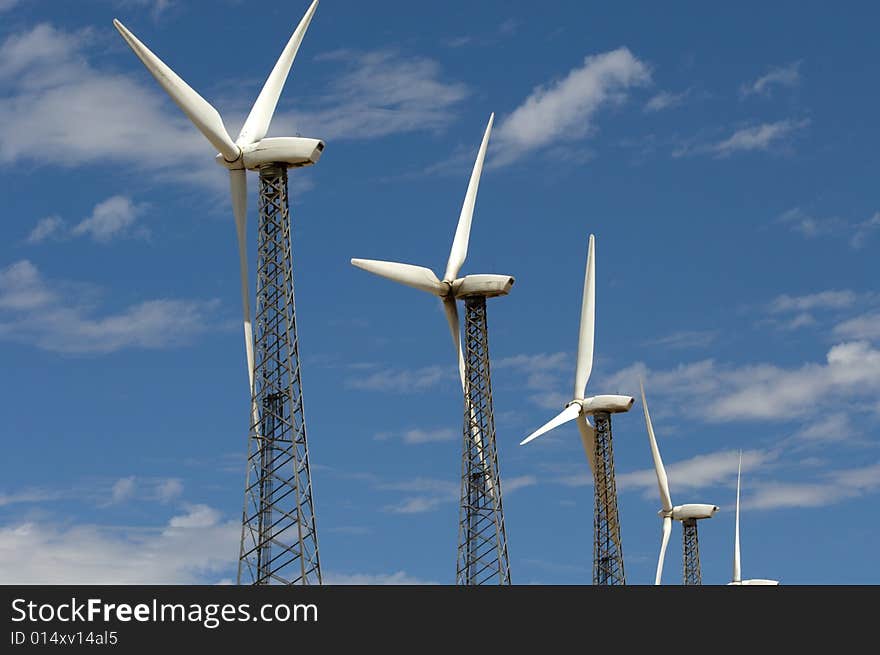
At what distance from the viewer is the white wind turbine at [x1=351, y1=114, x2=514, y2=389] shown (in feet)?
307

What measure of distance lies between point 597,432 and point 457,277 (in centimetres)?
2207

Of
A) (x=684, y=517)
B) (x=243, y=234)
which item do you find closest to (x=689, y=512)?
(x=684, y=517)

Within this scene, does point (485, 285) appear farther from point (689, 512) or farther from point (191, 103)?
point (689, 512)

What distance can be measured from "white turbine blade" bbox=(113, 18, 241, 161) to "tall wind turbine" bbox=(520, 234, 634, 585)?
3745cm

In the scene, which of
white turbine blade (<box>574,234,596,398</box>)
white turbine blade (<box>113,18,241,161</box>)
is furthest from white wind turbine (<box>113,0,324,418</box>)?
white turbine blade (<box>574,234,596,398</box>)

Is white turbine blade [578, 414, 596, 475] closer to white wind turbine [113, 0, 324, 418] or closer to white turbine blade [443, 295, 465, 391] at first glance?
white turbine blade [443, 295, 465, 391]

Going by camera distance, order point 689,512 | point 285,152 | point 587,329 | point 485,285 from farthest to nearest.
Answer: point 689,512
point 587,329
point 485,285
point 285,152

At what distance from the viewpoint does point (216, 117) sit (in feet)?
251

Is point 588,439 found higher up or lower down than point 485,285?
lower down

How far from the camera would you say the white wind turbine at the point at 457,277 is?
3684 inches

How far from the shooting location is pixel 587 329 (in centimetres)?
10994

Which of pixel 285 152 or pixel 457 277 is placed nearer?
pixel 285 152
